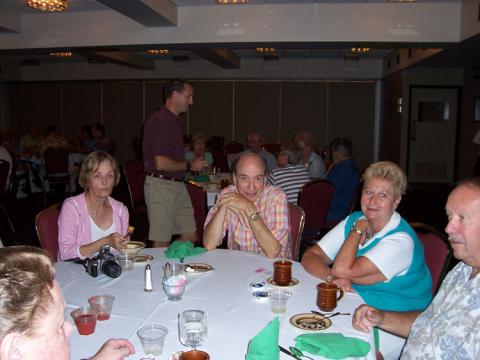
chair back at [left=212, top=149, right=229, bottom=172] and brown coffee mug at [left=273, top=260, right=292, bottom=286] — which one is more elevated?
chair back at [left=212, top=149, right=229, bottom=172]

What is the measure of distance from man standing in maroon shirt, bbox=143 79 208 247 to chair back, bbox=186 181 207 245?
0.24 feet

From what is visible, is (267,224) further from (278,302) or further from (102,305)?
(102,305)

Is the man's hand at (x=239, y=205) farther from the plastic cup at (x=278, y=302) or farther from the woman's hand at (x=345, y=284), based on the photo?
the plastic cup at (x=278, y=302)

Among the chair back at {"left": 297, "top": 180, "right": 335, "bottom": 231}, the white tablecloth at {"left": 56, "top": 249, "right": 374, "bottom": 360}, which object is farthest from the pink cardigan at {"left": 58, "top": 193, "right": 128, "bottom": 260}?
the chair back at {"left": 297, "top": 180, "right": 335, "bottom": 231}

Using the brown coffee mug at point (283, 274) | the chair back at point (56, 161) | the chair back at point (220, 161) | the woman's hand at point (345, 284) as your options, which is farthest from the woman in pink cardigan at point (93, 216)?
the chair back at point (56, 161)

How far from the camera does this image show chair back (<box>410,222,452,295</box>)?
7.11ft

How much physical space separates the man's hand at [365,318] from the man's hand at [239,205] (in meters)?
0.97

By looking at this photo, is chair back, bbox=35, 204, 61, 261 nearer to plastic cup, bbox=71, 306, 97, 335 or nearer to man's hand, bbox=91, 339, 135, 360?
plastic cup, bbox=71, 306, 97, 335

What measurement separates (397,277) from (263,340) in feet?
3.19

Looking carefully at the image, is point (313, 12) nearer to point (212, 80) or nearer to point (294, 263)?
point (294, 263)

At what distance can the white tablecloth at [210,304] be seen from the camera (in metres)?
1.49

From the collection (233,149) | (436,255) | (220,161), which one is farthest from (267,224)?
(233,149)

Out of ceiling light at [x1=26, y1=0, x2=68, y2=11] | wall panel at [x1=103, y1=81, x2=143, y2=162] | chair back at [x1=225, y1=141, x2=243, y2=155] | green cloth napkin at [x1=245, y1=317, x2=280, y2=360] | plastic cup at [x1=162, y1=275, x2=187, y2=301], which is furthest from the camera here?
wall panel at [x1=103, y1=81, x2=143, y2=162]

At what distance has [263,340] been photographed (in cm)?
128
